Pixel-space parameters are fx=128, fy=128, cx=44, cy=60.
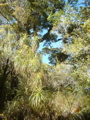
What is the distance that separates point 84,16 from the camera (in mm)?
7789

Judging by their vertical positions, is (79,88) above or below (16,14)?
below

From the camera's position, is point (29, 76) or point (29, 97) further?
point (29, 76)

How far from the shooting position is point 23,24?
32.2 ft

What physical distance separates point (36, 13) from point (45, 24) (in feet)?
4.43

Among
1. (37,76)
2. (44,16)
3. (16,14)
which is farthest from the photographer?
(44,16)

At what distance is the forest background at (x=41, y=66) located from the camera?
4.46 metres

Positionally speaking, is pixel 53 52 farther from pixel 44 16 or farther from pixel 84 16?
pixel 84 16

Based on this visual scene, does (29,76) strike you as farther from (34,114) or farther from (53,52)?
(53,52)

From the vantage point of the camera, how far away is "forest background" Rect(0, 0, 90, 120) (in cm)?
446

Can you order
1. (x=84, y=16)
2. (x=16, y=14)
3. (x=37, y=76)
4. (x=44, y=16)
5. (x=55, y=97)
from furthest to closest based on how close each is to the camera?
1. (x=44, y=16)
2. (x=16, y=14)
3. (x=84, y=16)
4. (x=37, y=76)
5. (x=55, y=97)

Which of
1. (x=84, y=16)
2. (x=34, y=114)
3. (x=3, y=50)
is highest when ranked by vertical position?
(x=84, y=16)

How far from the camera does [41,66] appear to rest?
19.3 ft

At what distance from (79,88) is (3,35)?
504cm

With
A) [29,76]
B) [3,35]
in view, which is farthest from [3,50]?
[29,76]
